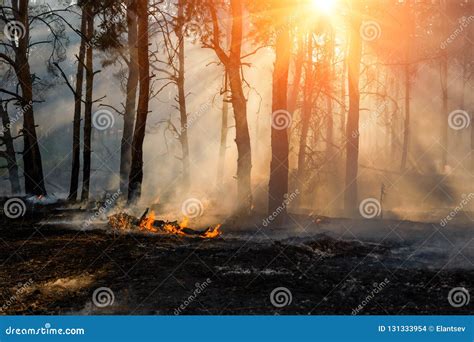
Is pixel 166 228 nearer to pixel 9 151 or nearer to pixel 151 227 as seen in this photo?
pixel 151 227

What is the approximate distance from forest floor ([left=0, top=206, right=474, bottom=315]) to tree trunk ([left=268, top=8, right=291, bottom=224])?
7.76 ft

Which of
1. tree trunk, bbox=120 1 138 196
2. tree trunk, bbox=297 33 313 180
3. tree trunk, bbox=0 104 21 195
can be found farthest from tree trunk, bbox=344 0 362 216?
tree trunk, bbox=0 104 21 195

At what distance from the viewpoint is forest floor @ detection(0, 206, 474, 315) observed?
22.7 ft

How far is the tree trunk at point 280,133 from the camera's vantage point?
14945 millimetres

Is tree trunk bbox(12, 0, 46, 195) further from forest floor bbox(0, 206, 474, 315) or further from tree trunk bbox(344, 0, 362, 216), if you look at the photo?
tree trunk bbox(344, 0, 362, 216)

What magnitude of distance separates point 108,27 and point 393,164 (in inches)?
1069

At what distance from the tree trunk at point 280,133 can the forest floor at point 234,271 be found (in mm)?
2364

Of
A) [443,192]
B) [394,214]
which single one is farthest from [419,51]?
[394,214]

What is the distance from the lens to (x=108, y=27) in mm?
17391

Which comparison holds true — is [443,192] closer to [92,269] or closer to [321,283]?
[321,283]

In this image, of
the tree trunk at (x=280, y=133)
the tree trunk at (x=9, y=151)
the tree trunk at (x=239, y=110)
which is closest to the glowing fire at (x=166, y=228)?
the tree trunk at (x=239, y=110)

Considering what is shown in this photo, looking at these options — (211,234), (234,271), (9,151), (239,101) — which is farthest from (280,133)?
(9,151)

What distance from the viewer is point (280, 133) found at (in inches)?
597

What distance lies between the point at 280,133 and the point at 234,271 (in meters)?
7.21
